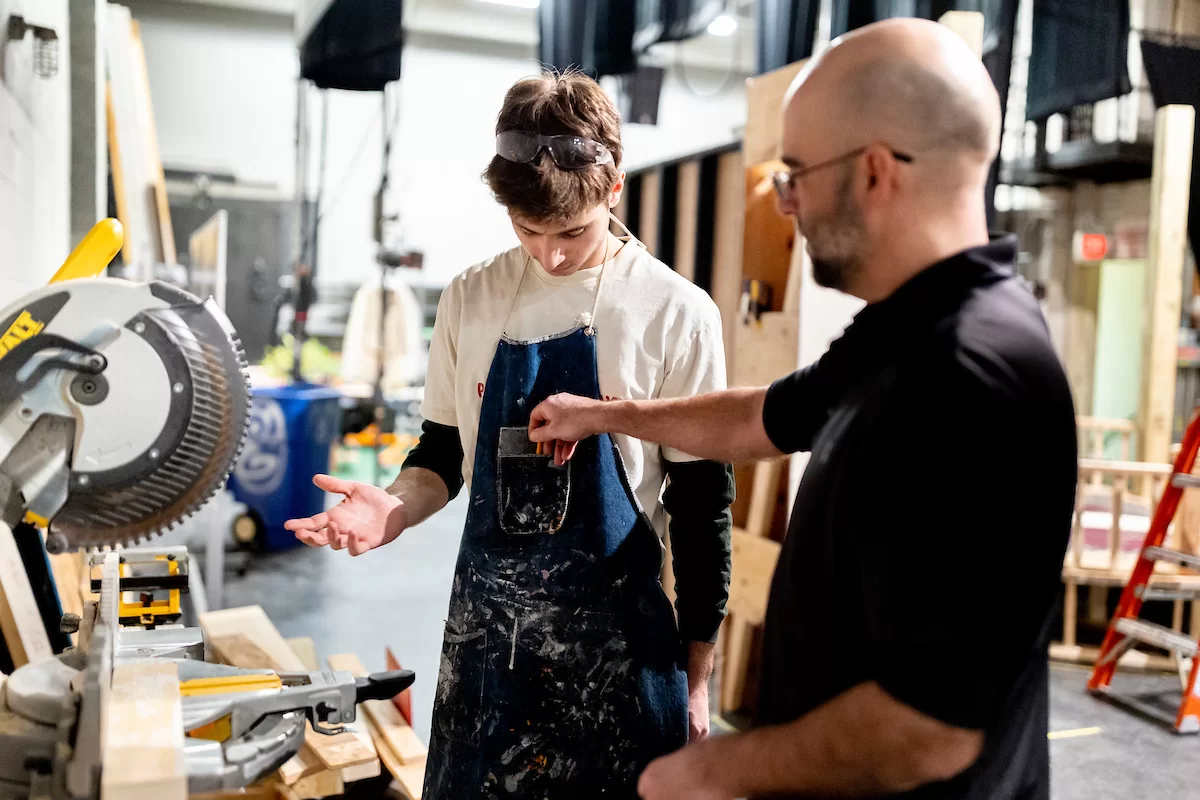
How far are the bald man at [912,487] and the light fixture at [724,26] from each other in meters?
8.92

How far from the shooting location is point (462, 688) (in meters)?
1.46

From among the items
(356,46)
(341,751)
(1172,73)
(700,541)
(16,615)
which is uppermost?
(1172,73)

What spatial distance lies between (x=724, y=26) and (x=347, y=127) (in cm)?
390

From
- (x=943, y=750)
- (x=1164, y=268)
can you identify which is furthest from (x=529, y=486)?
(x=1164, y=268)

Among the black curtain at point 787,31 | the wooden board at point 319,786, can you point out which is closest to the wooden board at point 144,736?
the wooden board at point 319,786

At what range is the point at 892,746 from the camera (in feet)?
2.77

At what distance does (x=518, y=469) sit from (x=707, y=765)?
60 cm

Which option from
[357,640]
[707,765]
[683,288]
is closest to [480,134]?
[357,640]

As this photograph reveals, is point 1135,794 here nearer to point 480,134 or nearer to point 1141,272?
point 1141,272

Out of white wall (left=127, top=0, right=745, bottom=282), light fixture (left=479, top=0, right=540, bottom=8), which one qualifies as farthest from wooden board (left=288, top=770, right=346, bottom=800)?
light fixture (left=479, top=0, right=540, bottom=8)

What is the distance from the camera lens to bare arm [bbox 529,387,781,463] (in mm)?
1333

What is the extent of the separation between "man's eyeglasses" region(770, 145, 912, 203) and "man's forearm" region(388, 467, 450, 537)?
2.42ft

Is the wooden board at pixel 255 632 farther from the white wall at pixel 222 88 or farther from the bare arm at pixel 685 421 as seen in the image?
the white wall at pixel 222 88

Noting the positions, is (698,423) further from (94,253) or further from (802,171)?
(94,253)
